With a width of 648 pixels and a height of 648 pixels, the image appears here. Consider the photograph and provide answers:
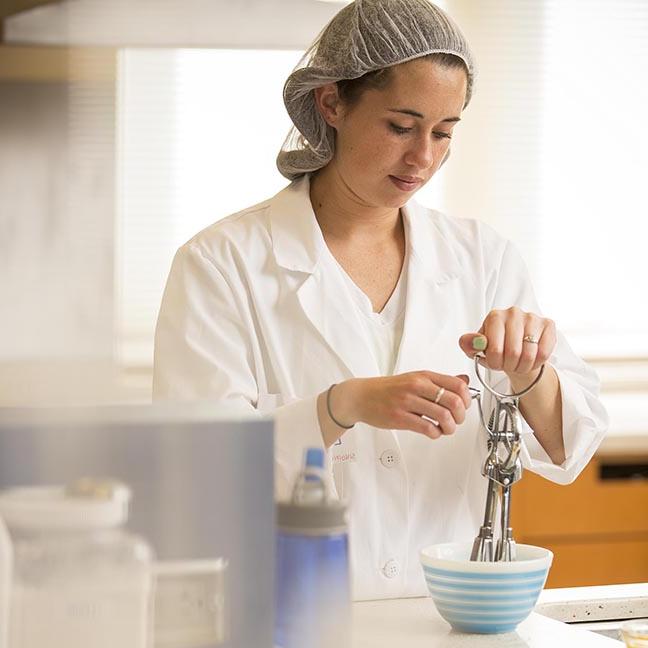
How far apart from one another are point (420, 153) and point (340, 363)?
12.0 inches

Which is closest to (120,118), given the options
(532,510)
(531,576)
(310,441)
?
(532,510)

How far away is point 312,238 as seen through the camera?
1569 millimetres

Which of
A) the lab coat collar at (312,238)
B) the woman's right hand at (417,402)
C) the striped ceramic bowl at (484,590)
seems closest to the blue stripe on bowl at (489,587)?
the striped ceramic bowl at (484,590)

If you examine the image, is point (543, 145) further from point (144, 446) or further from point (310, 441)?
point (144, 446)

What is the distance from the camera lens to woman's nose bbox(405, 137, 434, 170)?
4.82ft

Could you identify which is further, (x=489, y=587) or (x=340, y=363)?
(x=340, y=363)

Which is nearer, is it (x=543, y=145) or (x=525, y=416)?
(x=525, y=416)

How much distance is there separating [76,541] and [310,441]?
1.98 ft

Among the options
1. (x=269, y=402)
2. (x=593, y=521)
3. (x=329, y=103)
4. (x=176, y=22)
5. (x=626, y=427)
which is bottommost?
(x=593, y=521)

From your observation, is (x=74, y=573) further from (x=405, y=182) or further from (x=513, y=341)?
(x=405, y=182)

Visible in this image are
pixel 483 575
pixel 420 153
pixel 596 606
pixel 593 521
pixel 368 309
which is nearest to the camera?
pixel 483 575

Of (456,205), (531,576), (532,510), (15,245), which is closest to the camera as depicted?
(531,576)

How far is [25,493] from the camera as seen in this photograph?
29.8 inches

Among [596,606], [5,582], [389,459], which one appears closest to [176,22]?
[389,459]
